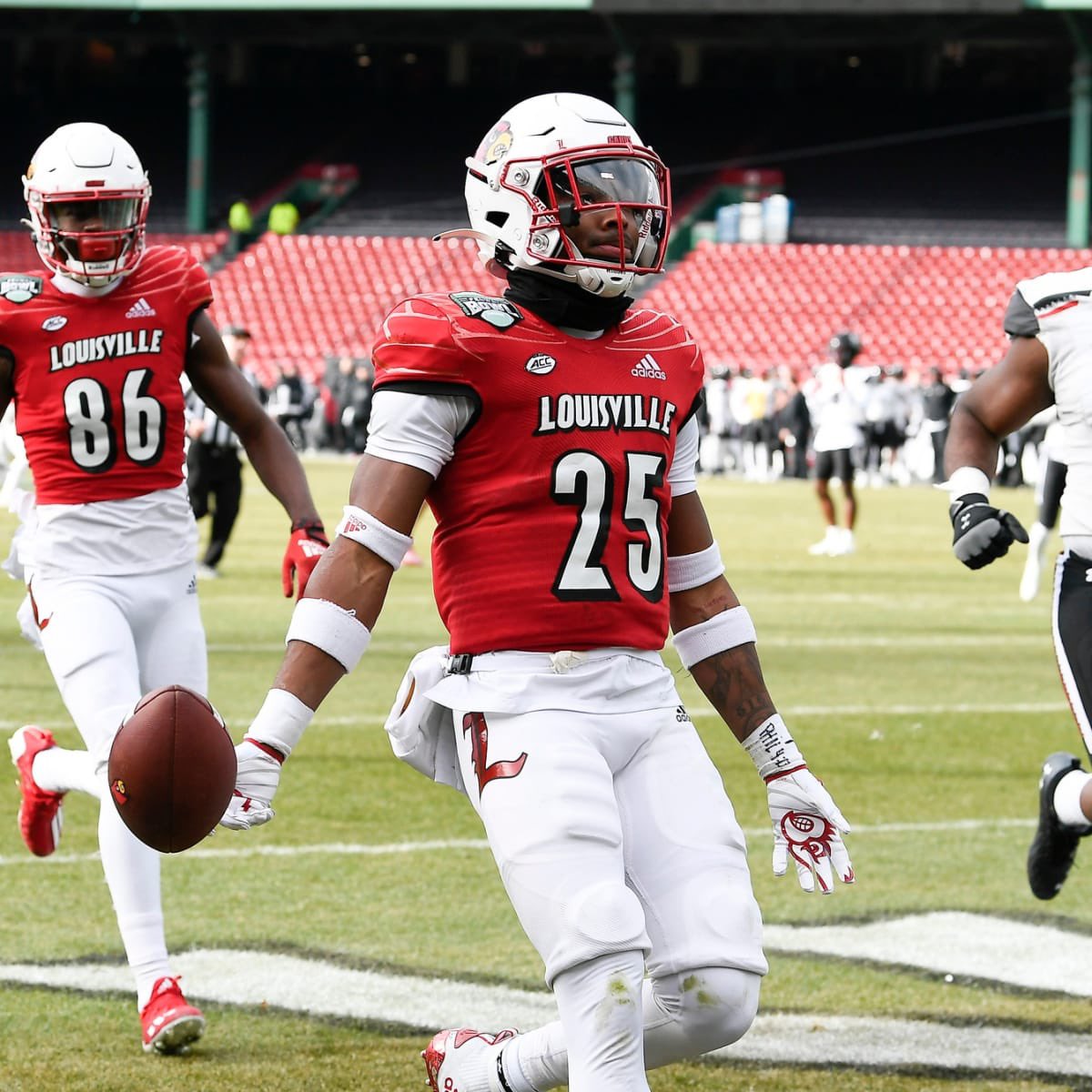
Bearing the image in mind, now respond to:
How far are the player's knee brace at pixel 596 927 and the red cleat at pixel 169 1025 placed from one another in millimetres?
1473

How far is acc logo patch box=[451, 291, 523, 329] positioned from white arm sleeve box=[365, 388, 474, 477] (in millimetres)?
147

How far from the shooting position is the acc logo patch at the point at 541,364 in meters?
3.62

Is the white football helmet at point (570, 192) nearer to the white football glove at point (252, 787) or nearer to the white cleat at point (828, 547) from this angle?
the white football glove at point (252, 787)

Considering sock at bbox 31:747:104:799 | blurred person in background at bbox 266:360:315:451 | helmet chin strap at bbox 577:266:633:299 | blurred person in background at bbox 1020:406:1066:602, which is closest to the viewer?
helmet chin strap at bbox 577:266:633:299

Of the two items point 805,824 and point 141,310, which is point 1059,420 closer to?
point 805,824

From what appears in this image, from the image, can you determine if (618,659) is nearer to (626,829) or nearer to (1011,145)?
(626,829)

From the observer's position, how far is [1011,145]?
4188cm

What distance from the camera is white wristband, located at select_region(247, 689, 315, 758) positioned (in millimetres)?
3498

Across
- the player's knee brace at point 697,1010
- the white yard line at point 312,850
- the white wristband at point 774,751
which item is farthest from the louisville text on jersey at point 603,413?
the white yard line at point 312,850

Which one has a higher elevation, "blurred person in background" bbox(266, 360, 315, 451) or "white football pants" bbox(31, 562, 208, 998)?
"white football pants" bbox(31, 562, 208, 998)

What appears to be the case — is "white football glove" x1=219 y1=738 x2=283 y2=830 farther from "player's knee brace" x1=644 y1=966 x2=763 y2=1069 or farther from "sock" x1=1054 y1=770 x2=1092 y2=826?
"sock" x1=1054 y1=770 x2=1092 y2=826

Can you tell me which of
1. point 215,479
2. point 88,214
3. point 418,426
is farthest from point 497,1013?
point 215,479

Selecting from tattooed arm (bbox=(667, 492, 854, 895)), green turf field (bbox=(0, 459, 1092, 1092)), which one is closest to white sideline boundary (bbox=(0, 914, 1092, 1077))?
green turf field (bbox=(0, 459, 1092, 1092))

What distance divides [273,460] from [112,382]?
45cm
